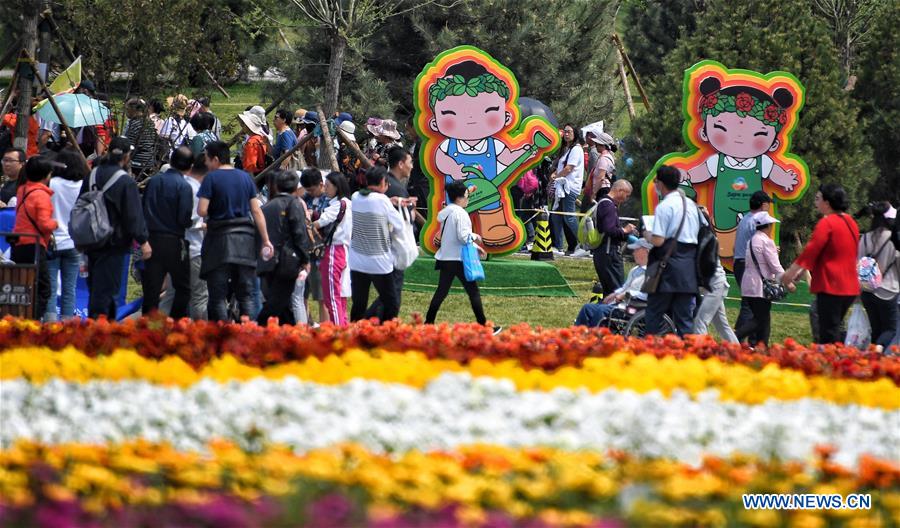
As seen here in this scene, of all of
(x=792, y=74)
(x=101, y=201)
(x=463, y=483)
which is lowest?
(x=463, y=483)

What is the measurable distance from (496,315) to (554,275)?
2.14 metres

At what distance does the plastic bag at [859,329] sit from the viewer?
13.4 meters

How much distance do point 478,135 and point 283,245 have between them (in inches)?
206

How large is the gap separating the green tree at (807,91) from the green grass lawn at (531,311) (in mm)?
2565

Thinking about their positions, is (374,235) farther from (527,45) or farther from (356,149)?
(527,45)

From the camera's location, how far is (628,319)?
43.5 ft

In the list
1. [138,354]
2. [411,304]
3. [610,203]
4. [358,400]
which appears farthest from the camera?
[411,304]

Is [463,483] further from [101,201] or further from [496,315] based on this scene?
[496,315]

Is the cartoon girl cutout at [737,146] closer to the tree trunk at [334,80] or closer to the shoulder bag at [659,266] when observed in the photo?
the shoulder bag at [659,266]

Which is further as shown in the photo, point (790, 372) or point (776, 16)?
point (776, 16)

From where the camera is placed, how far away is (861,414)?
7.69 meters

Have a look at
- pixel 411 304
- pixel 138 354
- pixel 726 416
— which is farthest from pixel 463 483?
pixel 411 304

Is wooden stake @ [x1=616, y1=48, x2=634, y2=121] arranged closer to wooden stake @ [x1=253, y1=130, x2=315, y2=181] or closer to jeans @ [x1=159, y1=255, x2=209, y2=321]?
wooden stake @ [x1=253, y1=130, x2=315, y2=181]

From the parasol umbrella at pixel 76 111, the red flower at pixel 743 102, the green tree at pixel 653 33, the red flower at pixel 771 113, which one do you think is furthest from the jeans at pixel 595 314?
the green tree at pixel 653 33
